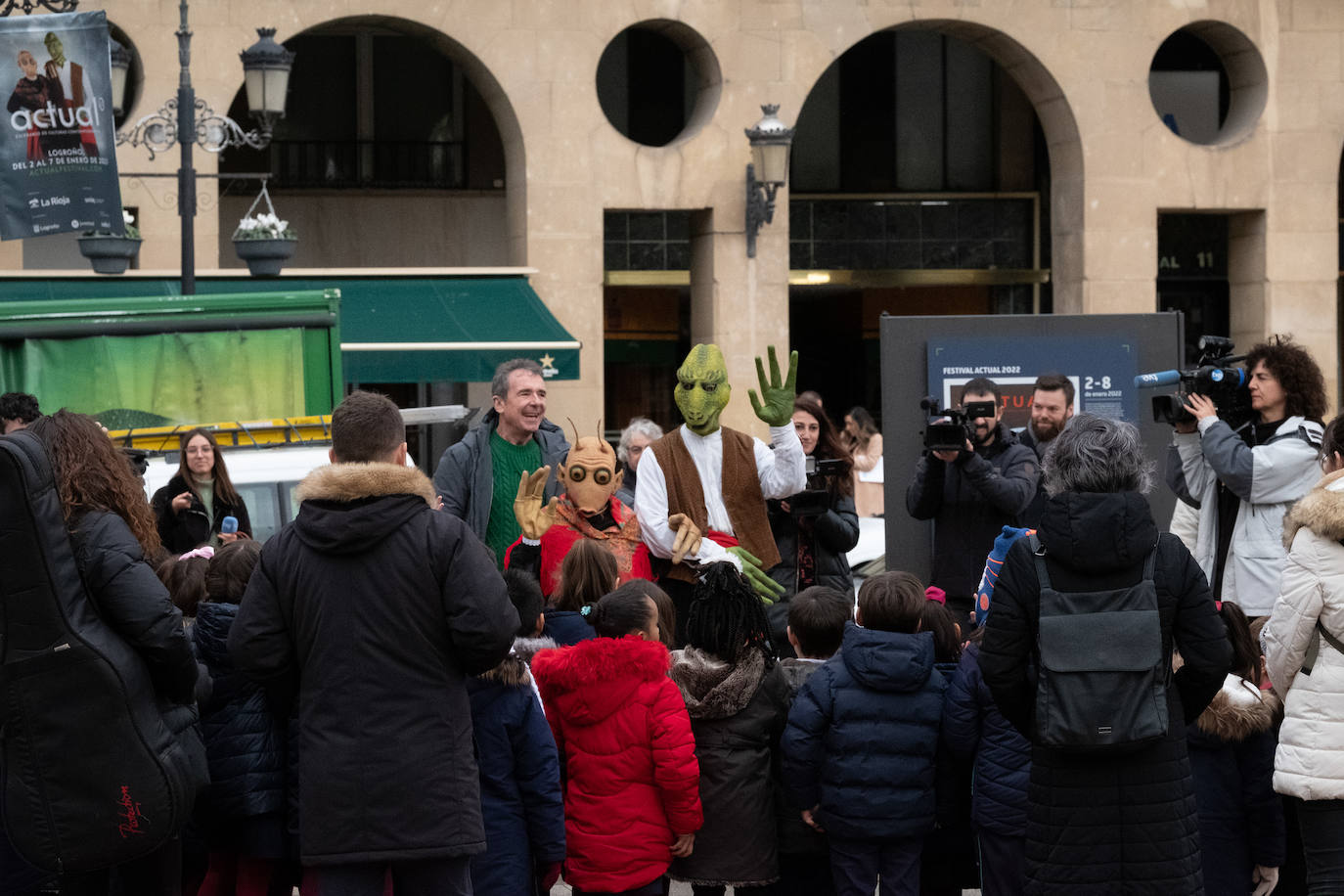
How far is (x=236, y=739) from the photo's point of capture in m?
5.29

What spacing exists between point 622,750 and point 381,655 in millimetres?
1101

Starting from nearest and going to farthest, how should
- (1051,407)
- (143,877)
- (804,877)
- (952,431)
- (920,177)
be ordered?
(143,877), (804,877), (952,431), (1051,407), (920,177)

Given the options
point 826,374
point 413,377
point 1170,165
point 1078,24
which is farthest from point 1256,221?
point 413,377

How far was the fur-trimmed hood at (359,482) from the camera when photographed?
4719mm

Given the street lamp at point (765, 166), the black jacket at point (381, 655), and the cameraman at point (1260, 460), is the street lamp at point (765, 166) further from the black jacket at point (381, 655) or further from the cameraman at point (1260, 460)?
the black jacket at point (381, 655)

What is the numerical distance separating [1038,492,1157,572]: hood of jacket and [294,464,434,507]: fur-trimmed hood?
5.80 feet

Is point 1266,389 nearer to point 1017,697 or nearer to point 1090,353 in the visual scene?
point 1090,353

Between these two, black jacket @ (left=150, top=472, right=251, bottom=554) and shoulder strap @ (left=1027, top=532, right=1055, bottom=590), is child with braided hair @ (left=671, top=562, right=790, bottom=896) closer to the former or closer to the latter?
shoulder strap @ (left=1027, top=532, right=1055, bottom=590)

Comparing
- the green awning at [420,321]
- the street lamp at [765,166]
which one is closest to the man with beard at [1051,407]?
the green awning at [420,321]

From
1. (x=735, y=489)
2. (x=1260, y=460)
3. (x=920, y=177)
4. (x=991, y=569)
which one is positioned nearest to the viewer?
(x=991, y=569)

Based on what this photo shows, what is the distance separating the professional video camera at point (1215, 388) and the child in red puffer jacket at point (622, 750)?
307 cm

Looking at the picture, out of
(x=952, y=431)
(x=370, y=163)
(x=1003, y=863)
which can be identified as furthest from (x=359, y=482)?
(x=370, y=163)

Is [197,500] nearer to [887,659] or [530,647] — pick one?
[530,647]

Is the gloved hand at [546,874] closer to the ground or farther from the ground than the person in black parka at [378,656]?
closer to the ground
